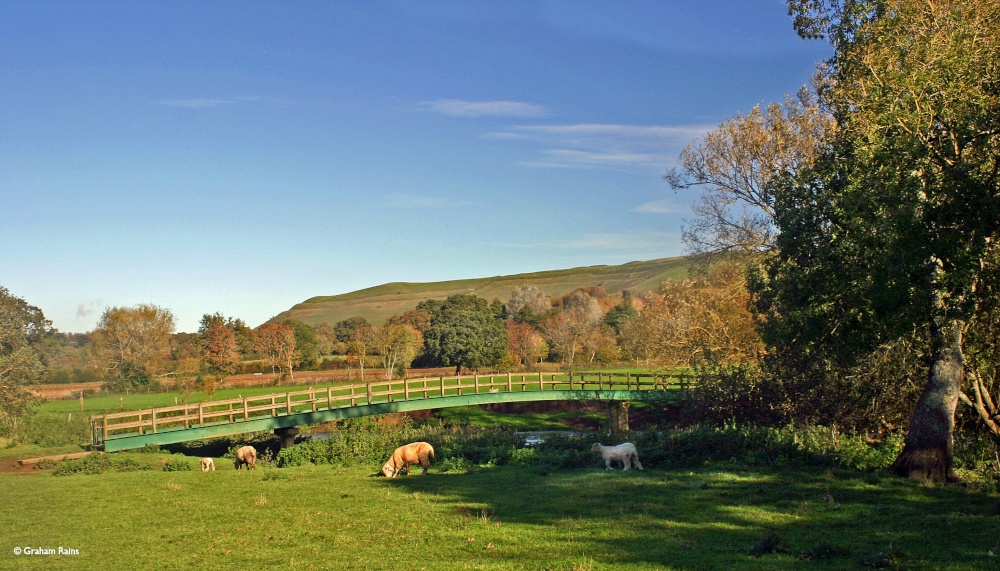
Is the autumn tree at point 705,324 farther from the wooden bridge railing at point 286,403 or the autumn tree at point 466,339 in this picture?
the autumn tree at point 466,339

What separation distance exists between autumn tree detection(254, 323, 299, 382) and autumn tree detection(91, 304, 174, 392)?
1161 cm

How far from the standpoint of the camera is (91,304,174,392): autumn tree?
75.3 meters

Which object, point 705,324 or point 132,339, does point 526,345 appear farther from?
point 705,324

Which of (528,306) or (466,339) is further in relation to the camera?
(528,306)

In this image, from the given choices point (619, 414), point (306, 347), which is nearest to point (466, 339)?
point (619, 414)

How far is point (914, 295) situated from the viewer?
11.5 meters

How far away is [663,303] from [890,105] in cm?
2134

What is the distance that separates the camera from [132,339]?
77750 millimetres

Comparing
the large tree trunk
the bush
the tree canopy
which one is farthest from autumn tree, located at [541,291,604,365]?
the large tree trunk

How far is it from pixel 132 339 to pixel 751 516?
7938cm

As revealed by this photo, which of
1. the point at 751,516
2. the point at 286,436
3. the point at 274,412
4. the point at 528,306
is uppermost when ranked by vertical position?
the point at 528,306

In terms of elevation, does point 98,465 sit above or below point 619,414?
above

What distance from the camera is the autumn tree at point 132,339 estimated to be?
7530 centimetres

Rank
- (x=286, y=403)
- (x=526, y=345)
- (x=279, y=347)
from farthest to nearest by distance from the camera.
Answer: (x=526, y=345) < (x=279, y=347) < (x=286, y=403)
